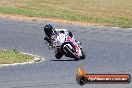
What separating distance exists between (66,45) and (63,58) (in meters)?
0.96

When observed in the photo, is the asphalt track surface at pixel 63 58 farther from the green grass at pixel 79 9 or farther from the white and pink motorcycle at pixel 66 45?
the green grass at pixel 79 9

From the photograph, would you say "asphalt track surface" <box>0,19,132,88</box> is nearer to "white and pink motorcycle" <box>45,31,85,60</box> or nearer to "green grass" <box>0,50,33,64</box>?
"white and pink motorcycle" <box>45,31,85,60</box>

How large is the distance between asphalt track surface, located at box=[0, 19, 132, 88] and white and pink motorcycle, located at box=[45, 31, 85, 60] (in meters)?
0.49

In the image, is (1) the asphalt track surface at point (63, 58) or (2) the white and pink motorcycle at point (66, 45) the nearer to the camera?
(2) the white and pink motorcycle at point (66, 45)

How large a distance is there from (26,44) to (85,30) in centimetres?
1049

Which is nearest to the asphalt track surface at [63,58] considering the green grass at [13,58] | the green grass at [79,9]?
the green grass at [13,58]

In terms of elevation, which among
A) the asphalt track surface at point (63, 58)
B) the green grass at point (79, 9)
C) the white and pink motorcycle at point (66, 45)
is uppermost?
the white and pink motorcycle at point (66, 45)

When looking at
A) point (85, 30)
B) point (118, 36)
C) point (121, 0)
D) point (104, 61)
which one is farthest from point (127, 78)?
point (121, 0)

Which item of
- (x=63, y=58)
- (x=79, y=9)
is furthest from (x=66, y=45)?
(x=79, y=9)

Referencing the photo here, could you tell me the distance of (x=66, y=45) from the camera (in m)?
10.4

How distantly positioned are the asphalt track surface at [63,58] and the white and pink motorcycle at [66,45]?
1.62 feet

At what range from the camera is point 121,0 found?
71.1m

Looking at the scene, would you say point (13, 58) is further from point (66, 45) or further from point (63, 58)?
point (66, 45)

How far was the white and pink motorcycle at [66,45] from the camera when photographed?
10273 millimetres
